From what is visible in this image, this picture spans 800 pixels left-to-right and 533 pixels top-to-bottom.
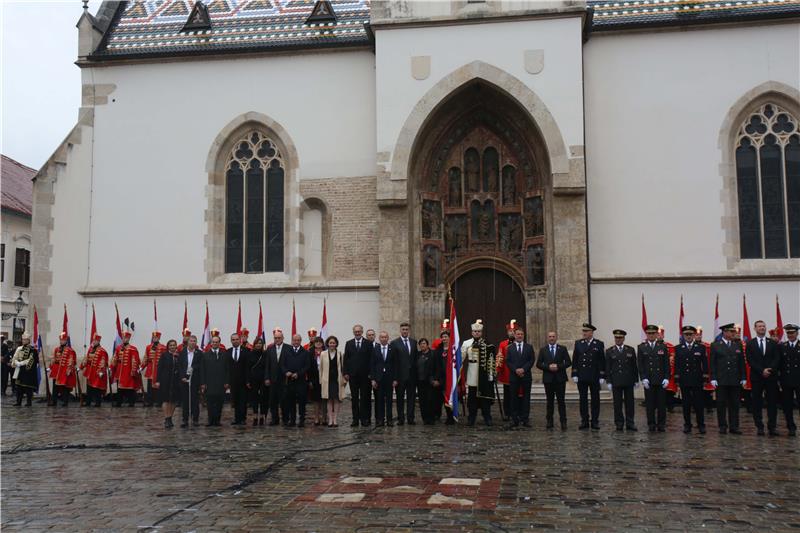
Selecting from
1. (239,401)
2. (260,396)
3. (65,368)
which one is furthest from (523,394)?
(65,368)

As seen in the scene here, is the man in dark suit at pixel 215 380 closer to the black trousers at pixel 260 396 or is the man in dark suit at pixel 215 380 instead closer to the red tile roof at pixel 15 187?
the black trousers at pixel 260 396

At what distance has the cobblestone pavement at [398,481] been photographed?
649 cm

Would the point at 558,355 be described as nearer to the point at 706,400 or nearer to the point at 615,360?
the point at 615,360

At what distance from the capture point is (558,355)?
45.3 ft

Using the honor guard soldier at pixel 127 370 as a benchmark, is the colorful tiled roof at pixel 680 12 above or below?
above

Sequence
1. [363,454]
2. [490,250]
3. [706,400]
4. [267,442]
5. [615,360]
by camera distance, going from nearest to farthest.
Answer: [363,454] < [267,442] < [615,360] < [706,400] < [490,250]

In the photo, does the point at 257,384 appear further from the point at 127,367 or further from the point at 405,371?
the point at 127,367

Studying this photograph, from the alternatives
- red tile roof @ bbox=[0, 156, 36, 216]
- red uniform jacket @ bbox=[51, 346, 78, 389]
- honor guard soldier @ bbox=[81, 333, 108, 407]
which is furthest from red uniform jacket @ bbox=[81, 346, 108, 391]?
red tile roof @ bbox=[0, 156, 36, 216]

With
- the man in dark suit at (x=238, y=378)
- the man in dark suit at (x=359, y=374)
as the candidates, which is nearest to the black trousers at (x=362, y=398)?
the man in dark suit at (x=359, y=374)

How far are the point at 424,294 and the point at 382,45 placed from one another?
6.19 metres

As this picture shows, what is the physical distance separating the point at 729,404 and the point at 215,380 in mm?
8608

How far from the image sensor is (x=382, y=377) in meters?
14.1

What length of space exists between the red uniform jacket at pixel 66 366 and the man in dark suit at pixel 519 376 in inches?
441

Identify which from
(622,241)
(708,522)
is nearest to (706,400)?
(622,241)
